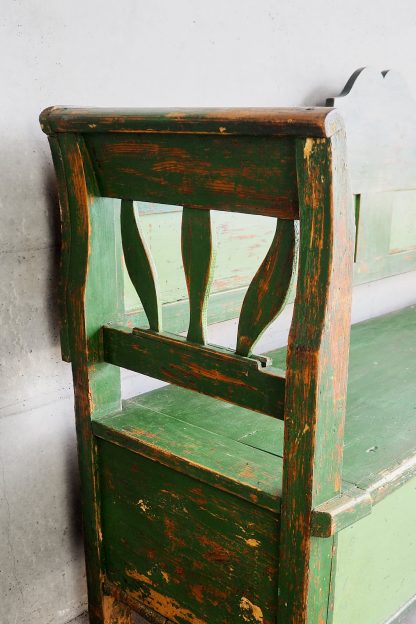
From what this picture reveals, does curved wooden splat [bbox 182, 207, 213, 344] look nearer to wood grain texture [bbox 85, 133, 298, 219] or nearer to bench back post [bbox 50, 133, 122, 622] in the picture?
wood grain texture [bbox 85, 133, 298, 219]

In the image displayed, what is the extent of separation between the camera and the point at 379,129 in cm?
217

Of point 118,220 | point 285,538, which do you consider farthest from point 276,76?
point 285,538

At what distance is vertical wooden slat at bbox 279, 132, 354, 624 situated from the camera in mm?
1003

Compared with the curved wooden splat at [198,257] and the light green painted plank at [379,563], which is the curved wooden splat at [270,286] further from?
the light green painted plank at [379,563]

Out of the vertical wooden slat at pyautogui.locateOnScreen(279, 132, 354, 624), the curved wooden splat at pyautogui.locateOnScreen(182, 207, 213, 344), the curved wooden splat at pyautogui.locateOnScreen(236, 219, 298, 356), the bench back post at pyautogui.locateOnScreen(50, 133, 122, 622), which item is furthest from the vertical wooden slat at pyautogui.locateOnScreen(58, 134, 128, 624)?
the vertical wooden slat at pyautogui.locateOnScreen(279, 132, 354, 624)

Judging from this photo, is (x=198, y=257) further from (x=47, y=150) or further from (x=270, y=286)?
(x=47, y=150)

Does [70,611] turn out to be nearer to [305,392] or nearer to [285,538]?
[285,538]

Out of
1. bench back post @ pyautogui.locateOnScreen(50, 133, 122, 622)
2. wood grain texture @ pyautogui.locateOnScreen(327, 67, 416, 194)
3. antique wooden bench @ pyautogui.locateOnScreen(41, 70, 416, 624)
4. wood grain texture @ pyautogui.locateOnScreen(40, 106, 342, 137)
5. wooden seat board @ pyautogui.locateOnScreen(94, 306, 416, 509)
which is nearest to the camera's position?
wood grain texture @ pyautogui.locateOnScreen(40, 106, 342, 137)

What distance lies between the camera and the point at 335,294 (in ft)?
3.44

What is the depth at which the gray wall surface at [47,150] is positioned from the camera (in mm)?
1407

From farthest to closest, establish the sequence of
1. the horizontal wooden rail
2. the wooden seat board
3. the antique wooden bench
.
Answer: the wooden seat board, the horizontal wooden rail, the antique wooden bench

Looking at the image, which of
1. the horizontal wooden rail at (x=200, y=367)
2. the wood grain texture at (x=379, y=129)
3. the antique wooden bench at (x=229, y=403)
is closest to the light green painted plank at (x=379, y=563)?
the antique wooden bench at (x=229, y=403)

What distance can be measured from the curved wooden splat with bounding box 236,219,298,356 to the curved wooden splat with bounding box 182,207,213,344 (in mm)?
101

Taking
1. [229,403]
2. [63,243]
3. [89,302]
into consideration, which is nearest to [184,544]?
[229,403]
